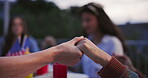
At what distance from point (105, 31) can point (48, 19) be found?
6.08 metres

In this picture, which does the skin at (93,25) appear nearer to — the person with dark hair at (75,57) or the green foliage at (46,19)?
the person with dark hair at (75,57)

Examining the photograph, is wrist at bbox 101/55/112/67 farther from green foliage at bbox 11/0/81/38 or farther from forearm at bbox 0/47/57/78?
green foliage at bbox 11/0/81/38

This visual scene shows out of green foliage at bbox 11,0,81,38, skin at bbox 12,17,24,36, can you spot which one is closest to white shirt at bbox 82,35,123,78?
skin at bbox 12,17,24,36

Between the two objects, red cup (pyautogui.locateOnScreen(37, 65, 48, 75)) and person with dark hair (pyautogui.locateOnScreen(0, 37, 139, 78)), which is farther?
red cup (pyautogui.locateOnScreen(37, 65, 48, 75))

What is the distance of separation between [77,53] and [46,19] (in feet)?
23.0

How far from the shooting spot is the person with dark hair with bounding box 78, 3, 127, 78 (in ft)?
5.39

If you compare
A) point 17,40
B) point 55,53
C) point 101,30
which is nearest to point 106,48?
point 101,30

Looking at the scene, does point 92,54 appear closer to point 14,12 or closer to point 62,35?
point 62,35

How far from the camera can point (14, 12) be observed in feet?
26.4

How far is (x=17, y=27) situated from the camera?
2500 millimetres

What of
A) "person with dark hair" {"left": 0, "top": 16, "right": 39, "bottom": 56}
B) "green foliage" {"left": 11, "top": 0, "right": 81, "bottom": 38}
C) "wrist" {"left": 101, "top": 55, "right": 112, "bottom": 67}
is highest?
"wrist" {"left": 101, "top": 55, "right": 112, "bottom": 67}

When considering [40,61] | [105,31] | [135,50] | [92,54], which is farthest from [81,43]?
[135,50]

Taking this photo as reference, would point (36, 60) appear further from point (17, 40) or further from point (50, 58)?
point (17, 40)

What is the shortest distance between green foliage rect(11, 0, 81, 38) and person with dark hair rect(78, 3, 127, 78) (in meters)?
4.83
